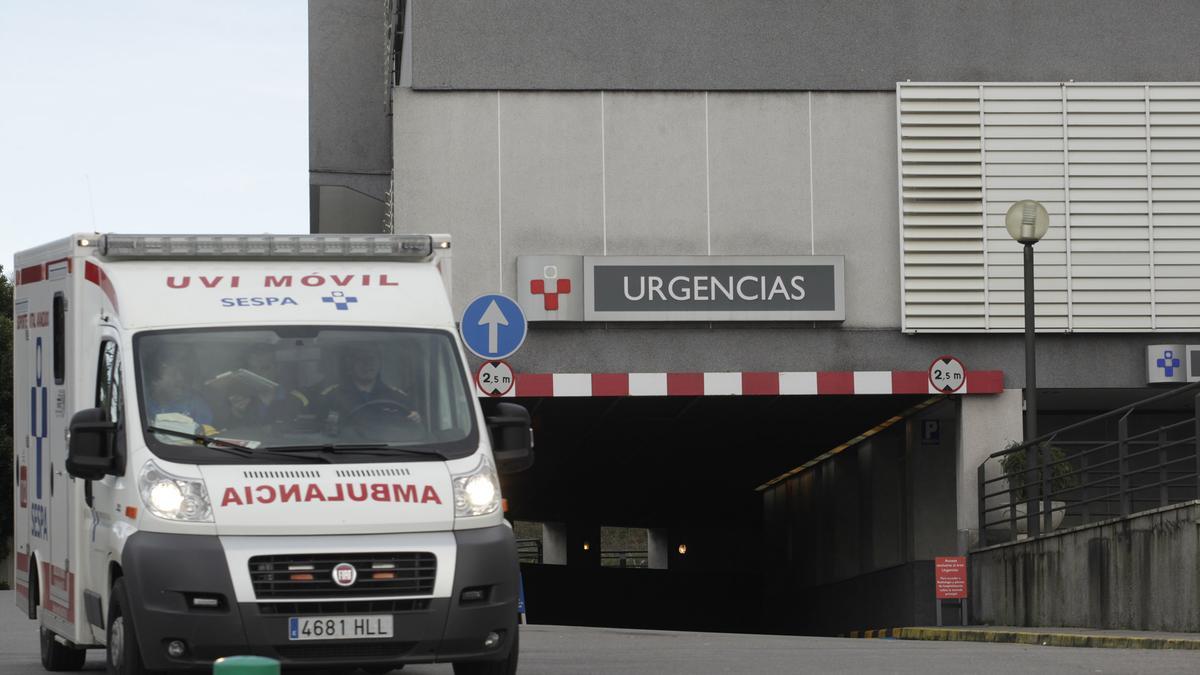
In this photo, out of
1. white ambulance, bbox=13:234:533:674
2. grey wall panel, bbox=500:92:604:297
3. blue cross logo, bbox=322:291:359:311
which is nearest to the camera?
white ambulance, bbox=13:234:533:674

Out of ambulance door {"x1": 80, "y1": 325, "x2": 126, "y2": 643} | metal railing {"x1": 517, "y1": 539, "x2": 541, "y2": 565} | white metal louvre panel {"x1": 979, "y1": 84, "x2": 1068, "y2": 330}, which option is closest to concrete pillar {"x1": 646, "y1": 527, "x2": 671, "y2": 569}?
metal railing {"x1": 517, "y1": 539, "x2": 541, "y2": 565}

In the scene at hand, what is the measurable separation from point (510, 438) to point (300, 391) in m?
1.13

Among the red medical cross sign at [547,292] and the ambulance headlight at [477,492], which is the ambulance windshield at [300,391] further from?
the red medical cross sign at [547,292]

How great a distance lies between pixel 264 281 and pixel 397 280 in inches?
29.2

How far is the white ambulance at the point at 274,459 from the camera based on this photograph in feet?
31.7

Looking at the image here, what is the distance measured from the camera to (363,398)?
10.5 m

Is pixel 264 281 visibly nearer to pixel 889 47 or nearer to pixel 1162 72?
pixel 889 47

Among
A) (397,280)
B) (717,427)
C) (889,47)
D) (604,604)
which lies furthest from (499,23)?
(604,604)

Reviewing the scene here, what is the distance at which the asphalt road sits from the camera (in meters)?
12.6

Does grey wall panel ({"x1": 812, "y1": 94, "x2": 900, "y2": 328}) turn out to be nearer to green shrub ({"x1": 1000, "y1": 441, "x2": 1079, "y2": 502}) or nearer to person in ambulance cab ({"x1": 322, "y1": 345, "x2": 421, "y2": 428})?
green shrub ({"x1": 1000, "y1": 441, "x2": 1079, "y2": 502})

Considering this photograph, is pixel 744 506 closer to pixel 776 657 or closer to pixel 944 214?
pixel 944 214

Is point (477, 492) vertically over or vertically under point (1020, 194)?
under

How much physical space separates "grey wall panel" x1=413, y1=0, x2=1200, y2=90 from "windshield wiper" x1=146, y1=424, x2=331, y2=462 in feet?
44.3

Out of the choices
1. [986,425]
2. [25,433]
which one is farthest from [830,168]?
[25,433]
